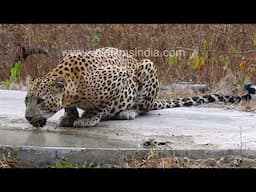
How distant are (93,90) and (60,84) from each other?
0.31 meters

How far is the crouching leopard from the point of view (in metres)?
5.77

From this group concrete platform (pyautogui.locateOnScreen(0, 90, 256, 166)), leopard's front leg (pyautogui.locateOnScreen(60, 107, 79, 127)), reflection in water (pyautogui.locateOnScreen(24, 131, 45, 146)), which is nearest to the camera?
concrete platform (pyautogui.locateOnScreen(0, 90, 256, 166))

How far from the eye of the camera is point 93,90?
19.6 ft

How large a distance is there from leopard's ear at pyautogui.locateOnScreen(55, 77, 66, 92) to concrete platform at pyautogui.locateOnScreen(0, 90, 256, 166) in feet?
1.10

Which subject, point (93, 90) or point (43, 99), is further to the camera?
point (93, 90)

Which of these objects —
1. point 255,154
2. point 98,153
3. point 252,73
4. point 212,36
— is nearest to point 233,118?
point 255,154

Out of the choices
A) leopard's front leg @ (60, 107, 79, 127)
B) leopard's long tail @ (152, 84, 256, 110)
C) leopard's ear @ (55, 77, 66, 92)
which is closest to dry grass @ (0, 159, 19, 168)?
leopard's ear @ (55, 77, 66, 92)

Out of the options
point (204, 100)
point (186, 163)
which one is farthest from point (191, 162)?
point (204, 100)

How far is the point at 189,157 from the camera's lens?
15.8 feet

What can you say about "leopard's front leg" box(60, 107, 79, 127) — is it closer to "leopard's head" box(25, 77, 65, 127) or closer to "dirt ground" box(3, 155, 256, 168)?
"leopard's head" box(25, 77, 65, 127)

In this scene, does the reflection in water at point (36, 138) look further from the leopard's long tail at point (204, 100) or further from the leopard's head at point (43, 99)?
the leopard's long tail at point (204, 100)

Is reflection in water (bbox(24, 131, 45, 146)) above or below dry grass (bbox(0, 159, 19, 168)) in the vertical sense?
above

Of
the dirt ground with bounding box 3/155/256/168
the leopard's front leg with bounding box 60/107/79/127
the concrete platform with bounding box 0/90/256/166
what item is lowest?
the dirt ground with bounding box 3/155/256/168

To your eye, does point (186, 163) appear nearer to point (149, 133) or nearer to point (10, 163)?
point (149, 133)
